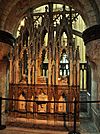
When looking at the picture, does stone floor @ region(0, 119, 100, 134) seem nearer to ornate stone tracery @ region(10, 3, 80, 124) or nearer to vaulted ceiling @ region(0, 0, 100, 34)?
ornate stone tracery @ region(10, 3, 80, 124)

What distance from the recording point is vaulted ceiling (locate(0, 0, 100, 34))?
16.3ft

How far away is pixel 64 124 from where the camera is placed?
4.83 m

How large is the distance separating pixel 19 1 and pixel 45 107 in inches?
114

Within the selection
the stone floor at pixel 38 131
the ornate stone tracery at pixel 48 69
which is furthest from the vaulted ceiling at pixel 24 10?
the stone floor at pixel 38 131

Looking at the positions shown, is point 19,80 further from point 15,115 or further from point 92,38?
point 92,38

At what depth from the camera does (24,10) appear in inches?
232

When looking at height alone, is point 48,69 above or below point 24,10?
below

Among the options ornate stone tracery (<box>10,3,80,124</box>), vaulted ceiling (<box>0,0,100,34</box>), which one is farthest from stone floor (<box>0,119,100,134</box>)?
vaulted ceiling (<box>0,0,100,34</box>)

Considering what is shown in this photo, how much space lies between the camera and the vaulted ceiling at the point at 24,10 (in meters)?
4.97

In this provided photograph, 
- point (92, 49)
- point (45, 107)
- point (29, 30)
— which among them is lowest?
point (45, 107)

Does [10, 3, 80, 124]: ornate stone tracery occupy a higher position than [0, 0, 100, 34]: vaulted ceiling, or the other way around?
[0, 0, 100, 34]: vaulted ceiling

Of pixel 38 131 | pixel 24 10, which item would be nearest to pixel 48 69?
pixel 38 131

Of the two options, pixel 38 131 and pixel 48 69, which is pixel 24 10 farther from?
pixel 38 131

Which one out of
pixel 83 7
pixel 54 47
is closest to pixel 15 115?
pixel 54 47
